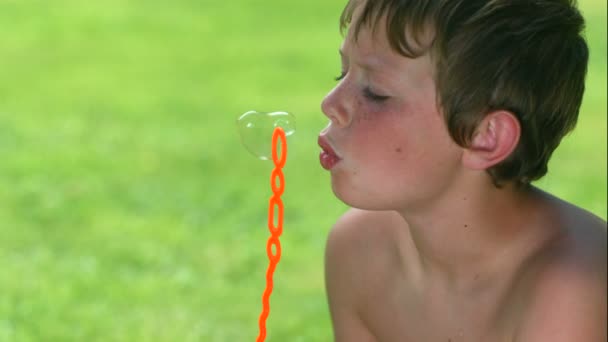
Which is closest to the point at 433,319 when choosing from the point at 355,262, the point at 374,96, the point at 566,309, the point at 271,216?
the point at 355,262

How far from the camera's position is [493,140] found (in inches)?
83.1

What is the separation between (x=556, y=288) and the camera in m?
2.13

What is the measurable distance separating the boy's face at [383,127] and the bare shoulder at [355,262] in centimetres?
33

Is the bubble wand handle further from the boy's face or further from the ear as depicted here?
the ear

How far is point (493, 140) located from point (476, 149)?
0.11 ft

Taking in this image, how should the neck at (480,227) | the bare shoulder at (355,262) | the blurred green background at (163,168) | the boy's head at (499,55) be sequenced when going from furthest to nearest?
the blurred green background at (163,168) < the bare shoulder at (355,262) < the neck at (480,227) < the boy's head at (499,55)

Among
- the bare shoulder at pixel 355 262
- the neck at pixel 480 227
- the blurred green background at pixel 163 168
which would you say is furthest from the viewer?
the blurred green background at pixel 163 168

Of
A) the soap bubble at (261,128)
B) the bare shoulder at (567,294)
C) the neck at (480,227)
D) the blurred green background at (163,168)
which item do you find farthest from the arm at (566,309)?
the blurred green background at (163,168)

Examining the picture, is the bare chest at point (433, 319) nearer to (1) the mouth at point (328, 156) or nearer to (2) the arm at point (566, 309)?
(2) the arm at point (566, 309)

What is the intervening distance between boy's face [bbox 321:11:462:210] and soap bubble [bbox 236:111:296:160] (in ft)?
0.60

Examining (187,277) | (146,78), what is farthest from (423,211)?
(146,78)

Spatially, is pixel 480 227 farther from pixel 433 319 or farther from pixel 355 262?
pixel 355 262

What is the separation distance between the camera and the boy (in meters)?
2.07

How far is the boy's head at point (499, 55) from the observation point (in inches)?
80.7
